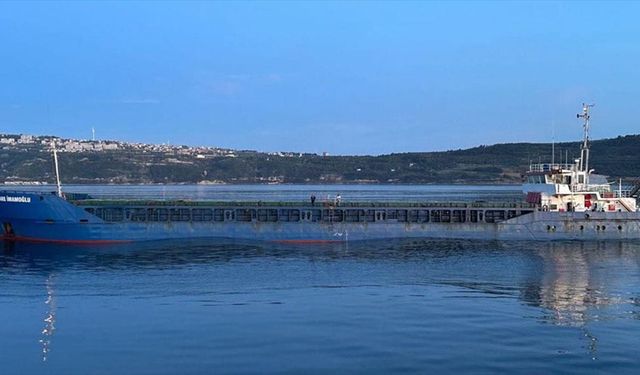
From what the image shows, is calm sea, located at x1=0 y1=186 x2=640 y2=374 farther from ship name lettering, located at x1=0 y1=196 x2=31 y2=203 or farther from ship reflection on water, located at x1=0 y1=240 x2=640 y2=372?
ship name lettering, located at x1=0 y1=196 x2=31 y2=203

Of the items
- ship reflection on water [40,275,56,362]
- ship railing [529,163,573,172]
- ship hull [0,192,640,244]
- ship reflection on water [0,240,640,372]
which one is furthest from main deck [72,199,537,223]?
ship reflection on water [40,275,56,362]

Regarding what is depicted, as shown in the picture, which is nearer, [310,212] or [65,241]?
[65,241]

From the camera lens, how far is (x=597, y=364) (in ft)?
71.3

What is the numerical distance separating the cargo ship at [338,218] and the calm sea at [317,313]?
609cm

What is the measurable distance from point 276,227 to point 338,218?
6.18 m

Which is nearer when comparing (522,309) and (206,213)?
(522,309)

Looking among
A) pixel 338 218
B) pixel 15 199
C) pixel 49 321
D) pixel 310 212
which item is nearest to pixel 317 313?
pixel 49 321

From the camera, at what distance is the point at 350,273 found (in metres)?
40.9

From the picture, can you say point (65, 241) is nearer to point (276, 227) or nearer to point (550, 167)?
point (276, 227)

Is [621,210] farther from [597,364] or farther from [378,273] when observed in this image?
[597,364]

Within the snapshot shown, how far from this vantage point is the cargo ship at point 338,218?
55.6 meters

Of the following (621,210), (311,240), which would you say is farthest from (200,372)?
(621,210)

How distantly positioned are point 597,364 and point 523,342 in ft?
9.58

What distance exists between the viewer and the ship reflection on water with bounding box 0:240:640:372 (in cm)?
3080
